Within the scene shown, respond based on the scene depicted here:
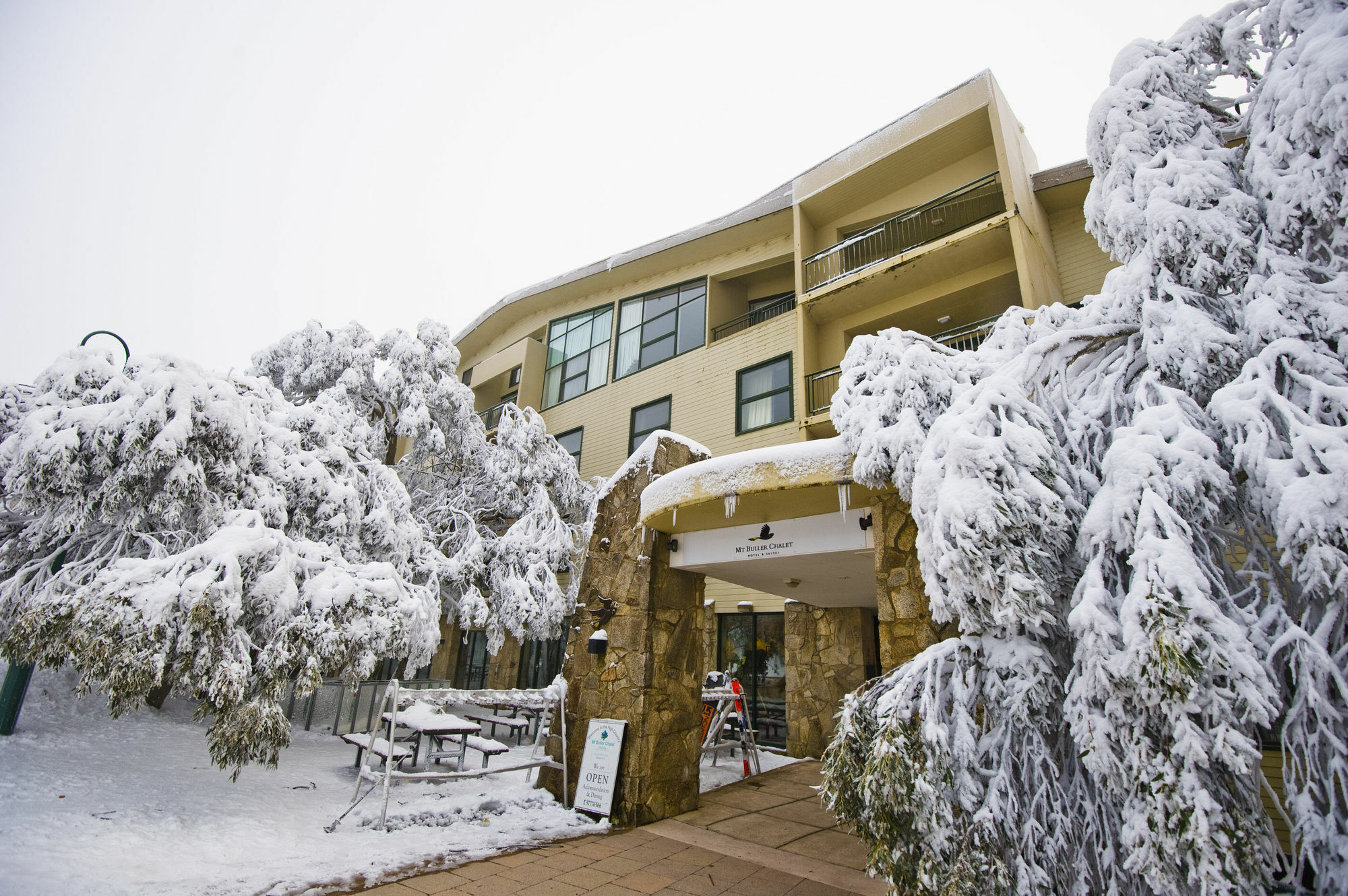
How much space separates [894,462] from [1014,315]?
1.29 meters

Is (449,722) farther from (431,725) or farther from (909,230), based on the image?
(909,230)

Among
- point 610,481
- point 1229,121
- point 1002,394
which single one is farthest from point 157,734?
Result: point 1229,121

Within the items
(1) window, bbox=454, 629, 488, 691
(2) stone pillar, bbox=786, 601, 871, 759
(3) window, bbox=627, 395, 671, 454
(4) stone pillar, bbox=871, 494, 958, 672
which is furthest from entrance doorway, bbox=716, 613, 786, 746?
(1) window, bbox=454, 629, 488, 691

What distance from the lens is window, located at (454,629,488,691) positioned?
15445mm

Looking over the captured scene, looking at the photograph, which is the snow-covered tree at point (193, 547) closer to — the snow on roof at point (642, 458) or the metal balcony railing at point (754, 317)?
the snow on roof at point (642, 458)

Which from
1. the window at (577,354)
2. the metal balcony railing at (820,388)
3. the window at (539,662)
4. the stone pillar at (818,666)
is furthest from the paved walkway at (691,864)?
the window at (577,354)

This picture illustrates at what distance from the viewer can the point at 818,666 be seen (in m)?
9.66

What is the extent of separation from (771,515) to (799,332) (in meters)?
6.63

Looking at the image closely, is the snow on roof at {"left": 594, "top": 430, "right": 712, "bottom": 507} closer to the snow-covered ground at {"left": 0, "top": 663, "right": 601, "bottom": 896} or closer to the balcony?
the snow-covered ground at {"left": 0, "top": 663, "right": 601, "bottom": 896}

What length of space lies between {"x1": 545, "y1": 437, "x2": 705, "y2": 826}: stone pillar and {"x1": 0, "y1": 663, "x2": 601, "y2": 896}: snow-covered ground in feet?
2.21

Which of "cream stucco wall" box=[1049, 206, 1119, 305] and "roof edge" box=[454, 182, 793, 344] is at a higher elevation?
"roof edge" box=[454, 182, 793, 344]

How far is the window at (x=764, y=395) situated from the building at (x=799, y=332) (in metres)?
0.03

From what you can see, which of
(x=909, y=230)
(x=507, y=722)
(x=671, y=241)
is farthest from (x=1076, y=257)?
(x=507, y=722)

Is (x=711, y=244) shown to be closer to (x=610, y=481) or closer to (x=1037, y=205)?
(x=1037, y=205)
